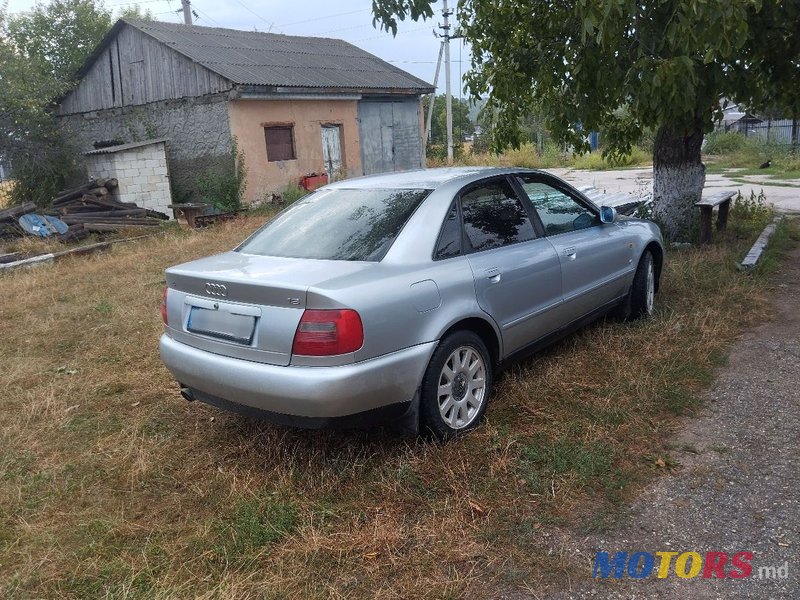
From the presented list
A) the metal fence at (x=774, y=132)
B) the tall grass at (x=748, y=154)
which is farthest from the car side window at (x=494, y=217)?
the metal fence at (x=774, y=132)

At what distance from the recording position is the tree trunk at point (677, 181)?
8188 millimetres

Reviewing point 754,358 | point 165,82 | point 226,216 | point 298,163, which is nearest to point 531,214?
point 754,358

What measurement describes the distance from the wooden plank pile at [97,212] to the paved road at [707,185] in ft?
34.5

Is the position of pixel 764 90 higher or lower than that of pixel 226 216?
higher

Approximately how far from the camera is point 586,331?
5.37 meters

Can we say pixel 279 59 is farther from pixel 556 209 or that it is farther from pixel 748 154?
pixel 748 154

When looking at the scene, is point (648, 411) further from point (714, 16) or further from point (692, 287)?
point (692, 287)

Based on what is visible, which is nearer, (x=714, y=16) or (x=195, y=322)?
(x=195, y=322)

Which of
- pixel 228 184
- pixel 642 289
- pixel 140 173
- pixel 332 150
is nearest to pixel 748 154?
pixel 332 150

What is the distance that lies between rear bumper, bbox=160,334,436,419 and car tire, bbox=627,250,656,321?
2728mm

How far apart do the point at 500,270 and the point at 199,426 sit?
83.2 inches

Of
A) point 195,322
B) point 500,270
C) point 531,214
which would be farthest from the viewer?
point 531,214

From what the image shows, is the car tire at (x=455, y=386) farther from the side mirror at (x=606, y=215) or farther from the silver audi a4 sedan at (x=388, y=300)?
the side mirror at (x=606, y=215)

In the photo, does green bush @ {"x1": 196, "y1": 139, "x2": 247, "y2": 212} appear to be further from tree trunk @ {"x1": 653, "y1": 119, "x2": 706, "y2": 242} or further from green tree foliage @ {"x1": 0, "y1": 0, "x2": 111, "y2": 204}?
tree trunk @ {"x1": 653, "y1": 119, "x2": 706, "y2": 242}
